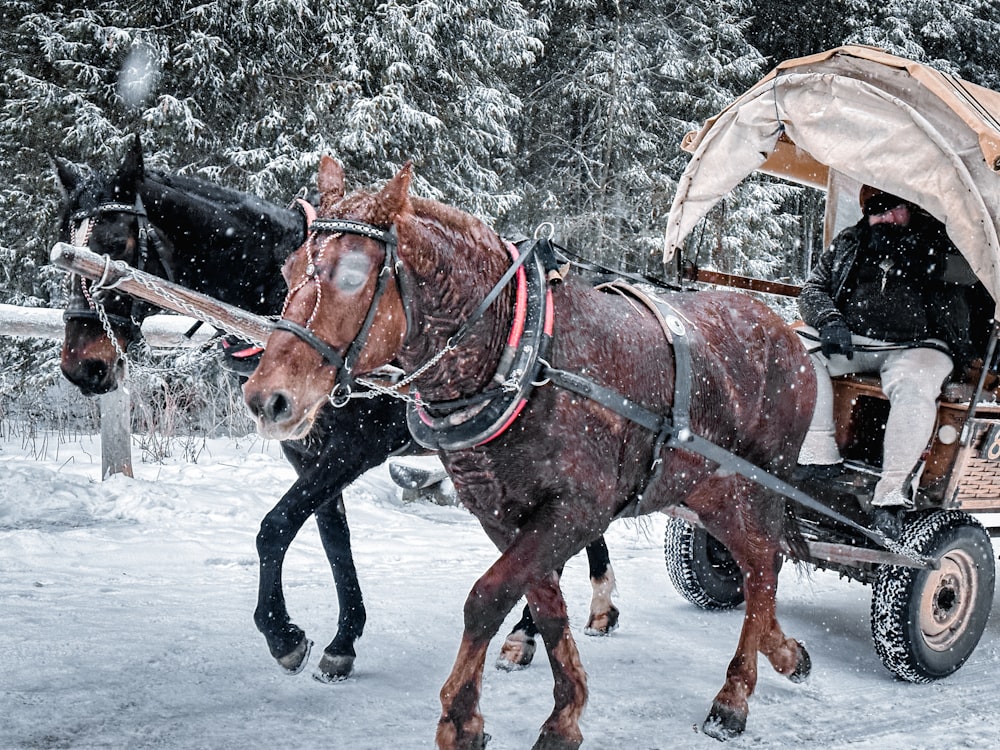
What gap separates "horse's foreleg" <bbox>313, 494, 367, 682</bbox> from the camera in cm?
354

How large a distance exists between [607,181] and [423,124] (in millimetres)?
5075

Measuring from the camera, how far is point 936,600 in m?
3.98

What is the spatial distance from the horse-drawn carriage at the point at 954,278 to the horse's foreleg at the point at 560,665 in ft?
5.20

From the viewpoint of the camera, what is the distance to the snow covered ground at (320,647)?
3061mm

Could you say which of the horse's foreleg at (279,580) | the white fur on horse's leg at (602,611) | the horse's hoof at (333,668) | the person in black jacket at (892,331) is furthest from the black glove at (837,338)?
the horse's hoof at (333,668)

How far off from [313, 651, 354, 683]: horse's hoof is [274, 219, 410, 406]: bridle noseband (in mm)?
1681

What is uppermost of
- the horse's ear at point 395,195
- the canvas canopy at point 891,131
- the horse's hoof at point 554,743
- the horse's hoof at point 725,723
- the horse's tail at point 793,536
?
the canvas canopy at point 891,131

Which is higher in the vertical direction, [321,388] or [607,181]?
[607,181]

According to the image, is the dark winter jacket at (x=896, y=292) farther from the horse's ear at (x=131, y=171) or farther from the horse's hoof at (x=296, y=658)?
the horse's ear at (x=131, y=171)

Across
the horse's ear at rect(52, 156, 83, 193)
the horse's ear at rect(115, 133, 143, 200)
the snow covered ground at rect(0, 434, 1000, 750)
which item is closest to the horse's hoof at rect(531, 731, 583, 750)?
the snow covered ground at rect(0, 434, 1000, 750)

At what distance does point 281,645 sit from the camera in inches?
131

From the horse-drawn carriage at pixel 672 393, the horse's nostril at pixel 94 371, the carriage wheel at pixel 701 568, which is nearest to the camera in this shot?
the horse-drawn carriage at pixel 672 393

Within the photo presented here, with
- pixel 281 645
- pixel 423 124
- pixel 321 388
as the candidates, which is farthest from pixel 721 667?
pixel 423 124

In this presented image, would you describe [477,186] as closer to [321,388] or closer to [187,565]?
[187,565]
